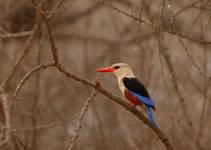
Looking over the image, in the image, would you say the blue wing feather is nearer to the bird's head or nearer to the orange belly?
the orange belly

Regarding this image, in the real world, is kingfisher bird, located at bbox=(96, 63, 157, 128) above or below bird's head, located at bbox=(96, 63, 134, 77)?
below

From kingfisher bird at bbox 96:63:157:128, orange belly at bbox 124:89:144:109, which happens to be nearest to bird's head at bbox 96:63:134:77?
kingfisher bird at bbox 96:63:157:128

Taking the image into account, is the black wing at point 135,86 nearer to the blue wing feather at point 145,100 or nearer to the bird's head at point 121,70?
the blue wing feather at point 145,100

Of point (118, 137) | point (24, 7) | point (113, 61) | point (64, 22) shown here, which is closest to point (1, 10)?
point (24, 7)

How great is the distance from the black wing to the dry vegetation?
30cm

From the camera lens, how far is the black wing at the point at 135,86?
450cm

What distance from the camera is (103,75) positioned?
7.69 metres

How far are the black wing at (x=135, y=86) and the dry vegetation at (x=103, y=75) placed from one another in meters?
0.30

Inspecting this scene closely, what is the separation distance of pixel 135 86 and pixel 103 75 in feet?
10.4

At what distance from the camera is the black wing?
4500mm

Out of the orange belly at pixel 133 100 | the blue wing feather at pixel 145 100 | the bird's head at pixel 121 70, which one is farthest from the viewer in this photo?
the bird's head at pixel 121 70

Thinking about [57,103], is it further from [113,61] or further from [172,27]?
[172,27]

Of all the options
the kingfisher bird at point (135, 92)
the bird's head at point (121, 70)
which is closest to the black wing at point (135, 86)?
the kingfisher bird at point (135, 92)

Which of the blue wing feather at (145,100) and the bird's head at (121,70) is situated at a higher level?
the bird's head at (121,70)
